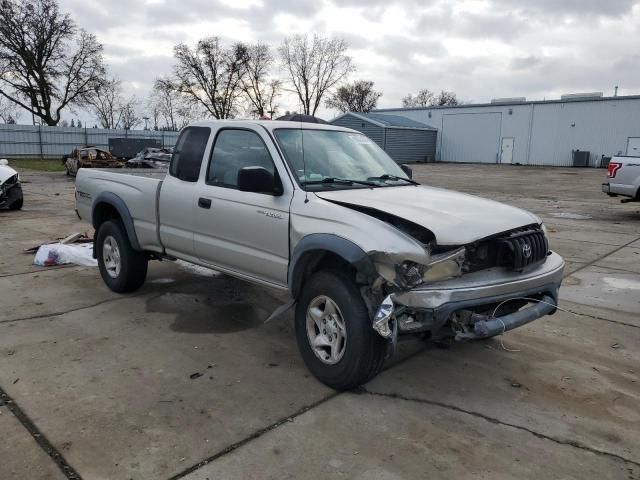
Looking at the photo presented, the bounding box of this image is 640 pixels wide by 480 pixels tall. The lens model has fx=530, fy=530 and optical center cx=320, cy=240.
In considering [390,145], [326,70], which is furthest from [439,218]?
[326,70]

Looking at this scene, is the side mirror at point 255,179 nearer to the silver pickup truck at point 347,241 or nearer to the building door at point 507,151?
the silver pickup truck at point 347,241

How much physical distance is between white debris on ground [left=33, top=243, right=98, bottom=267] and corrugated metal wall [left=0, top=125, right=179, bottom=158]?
120ft

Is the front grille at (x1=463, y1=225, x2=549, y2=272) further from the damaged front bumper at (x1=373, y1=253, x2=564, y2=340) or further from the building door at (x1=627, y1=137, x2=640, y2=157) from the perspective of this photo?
the building door at (x1=627, y1=137, x2=640, y2=157)

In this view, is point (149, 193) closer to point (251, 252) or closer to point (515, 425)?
point (251, 252)

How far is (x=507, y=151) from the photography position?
142 feet

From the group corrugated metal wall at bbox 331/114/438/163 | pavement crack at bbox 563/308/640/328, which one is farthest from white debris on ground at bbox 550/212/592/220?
corrugated metal wall at bbox 331/114/438/163

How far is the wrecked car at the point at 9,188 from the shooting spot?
12.3 metres

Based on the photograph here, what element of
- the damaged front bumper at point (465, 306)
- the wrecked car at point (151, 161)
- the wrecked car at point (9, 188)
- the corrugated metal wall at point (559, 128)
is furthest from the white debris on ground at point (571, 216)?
the corrugated metal wall at point (559, 128)

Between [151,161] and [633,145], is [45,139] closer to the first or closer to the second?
[151,161]

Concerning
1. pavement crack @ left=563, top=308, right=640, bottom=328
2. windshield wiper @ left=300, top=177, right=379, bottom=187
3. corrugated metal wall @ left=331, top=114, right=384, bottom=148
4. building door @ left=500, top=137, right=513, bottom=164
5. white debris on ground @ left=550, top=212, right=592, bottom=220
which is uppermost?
corrugated metal wall @ left=331, top=114, right=384, bottom=148

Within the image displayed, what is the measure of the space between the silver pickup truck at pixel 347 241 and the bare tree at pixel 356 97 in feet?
213

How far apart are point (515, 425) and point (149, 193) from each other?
399 cm

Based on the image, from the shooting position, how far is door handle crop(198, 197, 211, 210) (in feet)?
15.3

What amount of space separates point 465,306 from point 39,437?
2.67 m
